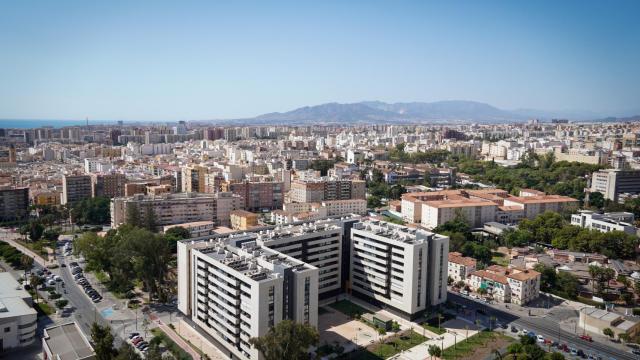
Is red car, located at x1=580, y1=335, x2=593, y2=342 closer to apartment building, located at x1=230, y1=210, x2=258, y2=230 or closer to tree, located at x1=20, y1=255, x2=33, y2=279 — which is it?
apartment building, located at x1=230, y1=210, x2=258, y2=230

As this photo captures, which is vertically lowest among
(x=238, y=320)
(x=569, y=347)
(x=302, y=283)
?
(x=569, y=347)

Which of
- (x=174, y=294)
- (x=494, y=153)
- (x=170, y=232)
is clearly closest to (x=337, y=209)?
(x=170, y=232)

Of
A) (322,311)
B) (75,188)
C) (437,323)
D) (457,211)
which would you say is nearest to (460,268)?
(437,323)

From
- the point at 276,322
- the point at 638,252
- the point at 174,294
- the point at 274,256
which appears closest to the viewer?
the point at 276,322

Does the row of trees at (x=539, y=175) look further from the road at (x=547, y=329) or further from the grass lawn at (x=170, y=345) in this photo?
the grass lawn at (x=170, y=345)

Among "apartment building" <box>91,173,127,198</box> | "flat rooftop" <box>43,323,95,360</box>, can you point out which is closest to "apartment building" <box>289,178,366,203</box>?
"apartment building" <box>91,173,127,198</box>

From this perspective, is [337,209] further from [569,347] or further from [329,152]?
[329,152]

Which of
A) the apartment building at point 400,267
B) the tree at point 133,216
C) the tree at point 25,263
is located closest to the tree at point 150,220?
the tree at point 133,216
